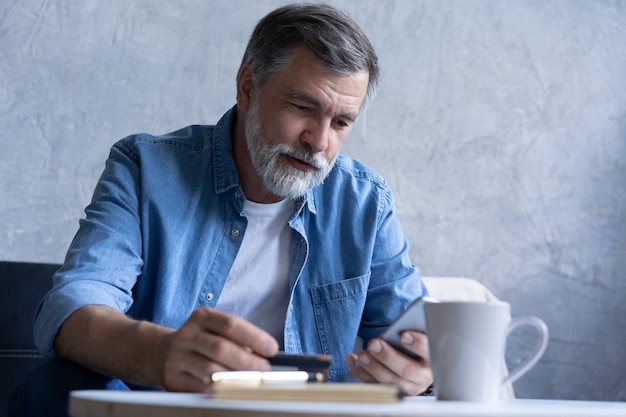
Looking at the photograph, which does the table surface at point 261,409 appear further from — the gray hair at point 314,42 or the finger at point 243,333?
the gray hair at point 314,42

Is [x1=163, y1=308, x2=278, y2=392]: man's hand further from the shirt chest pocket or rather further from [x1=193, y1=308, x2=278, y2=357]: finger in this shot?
the shirt chest pocket

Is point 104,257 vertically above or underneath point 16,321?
above

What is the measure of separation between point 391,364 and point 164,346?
287mm

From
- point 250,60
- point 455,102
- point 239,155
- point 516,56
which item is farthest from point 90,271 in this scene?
point 516,56

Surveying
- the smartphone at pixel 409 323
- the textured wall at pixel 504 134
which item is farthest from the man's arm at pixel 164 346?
the textured wall at pixel 504 134

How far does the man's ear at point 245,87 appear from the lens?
161 cm

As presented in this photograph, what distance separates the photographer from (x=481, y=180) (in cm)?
254

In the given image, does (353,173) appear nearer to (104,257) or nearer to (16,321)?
(104,257)

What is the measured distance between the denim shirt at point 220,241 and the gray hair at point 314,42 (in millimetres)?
146

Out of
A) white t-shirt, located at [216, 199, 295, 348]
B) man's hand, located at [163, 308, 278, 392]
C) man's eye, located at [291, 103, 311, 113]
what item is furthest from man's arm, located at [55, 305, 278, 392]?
man's eye, located at [291, 103, 311, 113]

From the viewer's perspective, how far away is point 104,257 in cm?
130

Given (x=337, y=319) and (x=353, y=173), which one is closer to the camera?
(x=337, y=319)

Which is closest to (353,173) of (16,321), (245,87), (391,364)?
(245,87)

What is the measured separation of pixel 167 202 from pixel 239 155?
7.7 inches
